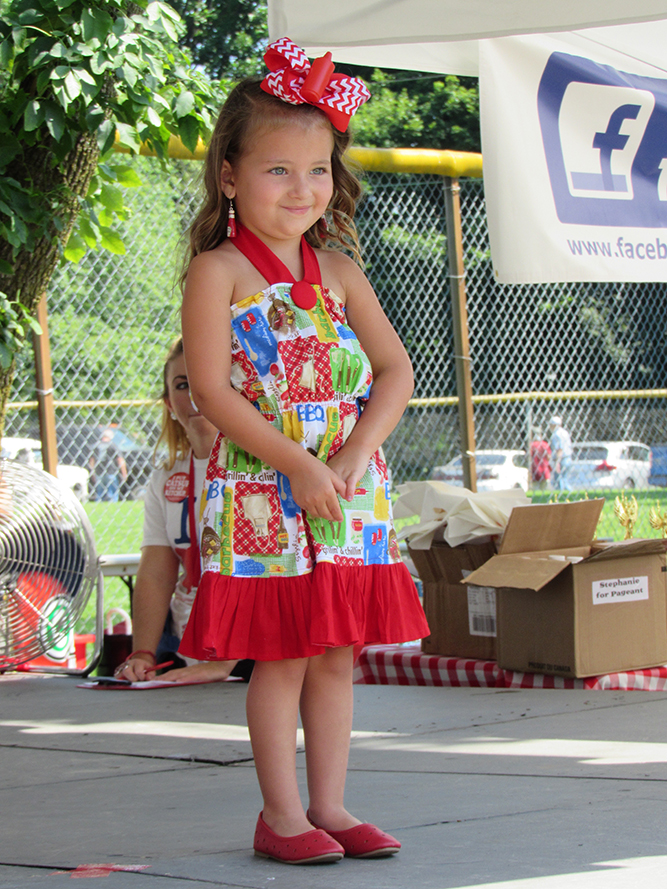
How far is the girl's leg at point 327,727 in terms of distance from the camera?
213 centimetres

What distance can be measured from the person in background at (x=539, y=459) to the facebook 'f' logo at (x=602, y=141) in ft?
13.0

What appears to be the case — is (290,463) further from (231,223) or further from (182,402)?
(182,402)

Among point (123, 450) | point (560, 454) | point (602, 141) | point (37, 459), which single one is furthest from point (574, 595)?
point (560, 454)

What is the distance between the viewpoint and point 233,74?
64.1ft

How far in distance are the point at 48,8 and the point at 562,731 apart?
2.94 metres

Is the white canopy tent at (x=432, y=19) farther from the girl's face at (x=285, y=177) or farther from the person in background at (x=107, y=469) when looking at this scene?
the person in background at (x=107, y=469)

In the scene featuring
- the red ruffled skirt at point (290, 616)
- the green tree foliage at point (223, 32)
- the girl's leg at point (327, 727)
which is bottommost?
the girl's leg at point (327, 727)

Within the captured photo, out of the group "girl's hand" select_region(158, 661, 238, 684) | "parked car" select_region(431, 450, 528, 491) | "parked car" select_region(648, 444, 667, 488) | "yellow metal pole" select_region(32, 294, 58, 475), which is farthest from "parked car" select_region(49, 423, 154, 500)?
"parked car" select_region(648, 444, 667, 488)

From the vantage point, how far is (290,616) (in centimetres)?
210

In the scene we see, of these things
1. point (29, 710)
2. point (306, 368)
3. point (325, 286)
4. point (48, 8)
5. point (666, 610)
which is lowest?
point (29, 710)

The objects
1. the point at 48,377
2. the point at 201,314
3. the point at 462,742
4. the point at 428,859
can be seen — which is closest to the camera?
the point at 428,859

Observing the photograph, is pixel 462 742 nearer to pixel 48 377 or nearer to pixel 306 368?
pixel 306 368

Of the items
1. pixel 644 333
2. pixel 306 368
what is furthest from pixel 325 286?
pixel 644 333

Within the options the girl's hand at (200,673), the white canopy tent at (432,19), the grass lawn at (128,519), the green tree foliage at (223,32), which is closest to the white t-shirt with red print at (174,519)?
the girl's hand at (200,673)
